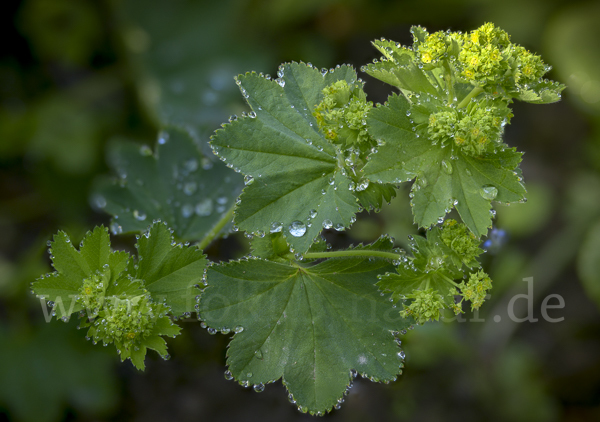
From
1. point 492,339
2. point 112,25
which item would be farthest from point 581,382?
point 112,25

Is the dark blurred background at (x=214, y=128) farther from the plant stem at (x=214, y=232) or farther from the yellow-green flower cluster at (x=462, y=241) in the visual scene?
the yellow-green flower cluster at (x=462, y=241)

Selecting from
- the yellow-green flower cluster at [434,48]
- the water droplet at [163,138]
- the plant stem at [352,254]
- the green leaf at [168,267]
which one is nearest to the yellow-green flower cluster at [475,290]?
the plant stem at [352,254]

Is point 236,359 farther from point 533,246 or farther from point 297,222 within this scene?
point 533,246

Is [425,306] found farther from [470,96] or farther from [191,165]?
[191,165]

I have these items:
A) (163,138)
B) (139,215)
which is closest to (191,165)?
(163,138)

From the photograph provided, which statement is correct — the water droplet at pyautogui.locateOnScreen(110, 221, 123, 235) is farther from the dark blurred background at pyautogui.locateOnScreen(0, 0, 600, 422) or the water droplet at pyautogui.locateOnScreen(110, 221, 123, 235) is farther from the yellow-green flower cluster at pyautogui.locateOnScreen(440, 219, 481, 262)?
the dark blurred background at pyautogui.locateOnScreen(0, 0, 600, 422)

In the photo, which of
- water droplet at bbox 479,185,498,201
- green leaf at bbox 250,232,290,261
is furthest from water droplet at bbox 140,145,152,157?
water droplet at bbox 479,185,498,201
